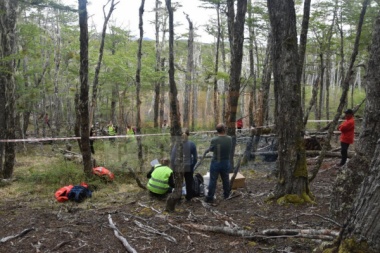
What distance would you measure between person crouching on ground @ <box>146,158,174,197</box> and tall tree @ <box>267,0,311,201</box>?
96.3 inches

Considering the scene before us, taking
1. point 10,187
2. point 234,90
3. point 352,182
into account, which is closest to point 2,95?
point 10,187

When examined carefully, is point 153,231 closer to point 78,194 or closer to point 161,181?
point 161,181

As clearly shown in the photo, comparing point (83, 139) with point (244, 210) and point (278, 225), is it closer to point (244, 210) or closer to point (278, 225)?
point (244, 210)

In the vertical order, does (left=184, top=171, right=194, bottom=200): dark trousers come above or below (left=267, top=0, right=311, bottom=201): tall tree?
below

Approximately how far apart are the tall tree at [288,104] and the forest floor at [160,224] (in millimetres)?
490

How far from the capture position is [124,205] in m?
7.15

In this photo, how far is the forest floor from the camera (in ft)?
13.8

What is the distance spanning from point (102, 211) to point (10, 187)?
460 cm

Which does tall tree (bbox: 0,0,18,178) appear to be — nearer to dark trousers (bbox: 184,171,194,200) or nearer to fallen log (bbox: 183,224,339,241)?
dark trousers (bbox: 184,171,194,200)

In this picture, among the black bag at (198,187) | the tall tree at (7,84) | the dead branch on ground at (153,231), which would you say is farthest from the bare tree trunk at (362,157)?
the tall tree at (7,84)

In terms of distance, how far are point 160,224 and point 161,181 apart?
211 cm

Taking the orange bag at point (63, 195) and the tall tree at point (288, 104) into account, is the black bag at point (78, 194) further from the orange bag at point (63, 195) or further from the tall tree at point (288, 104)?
the tall tree at point (288, 104)

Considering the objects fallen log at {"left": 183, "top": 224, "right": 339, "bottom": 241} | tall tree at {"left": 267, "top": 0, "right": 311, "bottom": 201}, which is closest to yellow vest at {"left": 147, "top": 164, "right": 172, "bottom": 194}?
fallen log at {"left": 183, "top": 224, "right": 339, "bottom": 241}

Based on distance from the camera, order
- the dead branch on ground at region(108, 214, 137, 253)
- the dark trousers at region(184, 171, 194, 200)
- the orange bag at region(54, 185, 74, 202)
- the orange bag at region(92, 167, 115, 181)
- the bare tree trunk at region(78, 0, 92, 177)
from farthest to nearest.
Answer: the orange bag at region(92, 167, 115, 181) < the bare tree trunk at region(78, 0, 92, 177) < the orange bag at region(54, 185, 74, 202) < the dark trousers at region(184, 171, 194, 200) < the dead branch on ground at region(108, 214, 137, 253)
